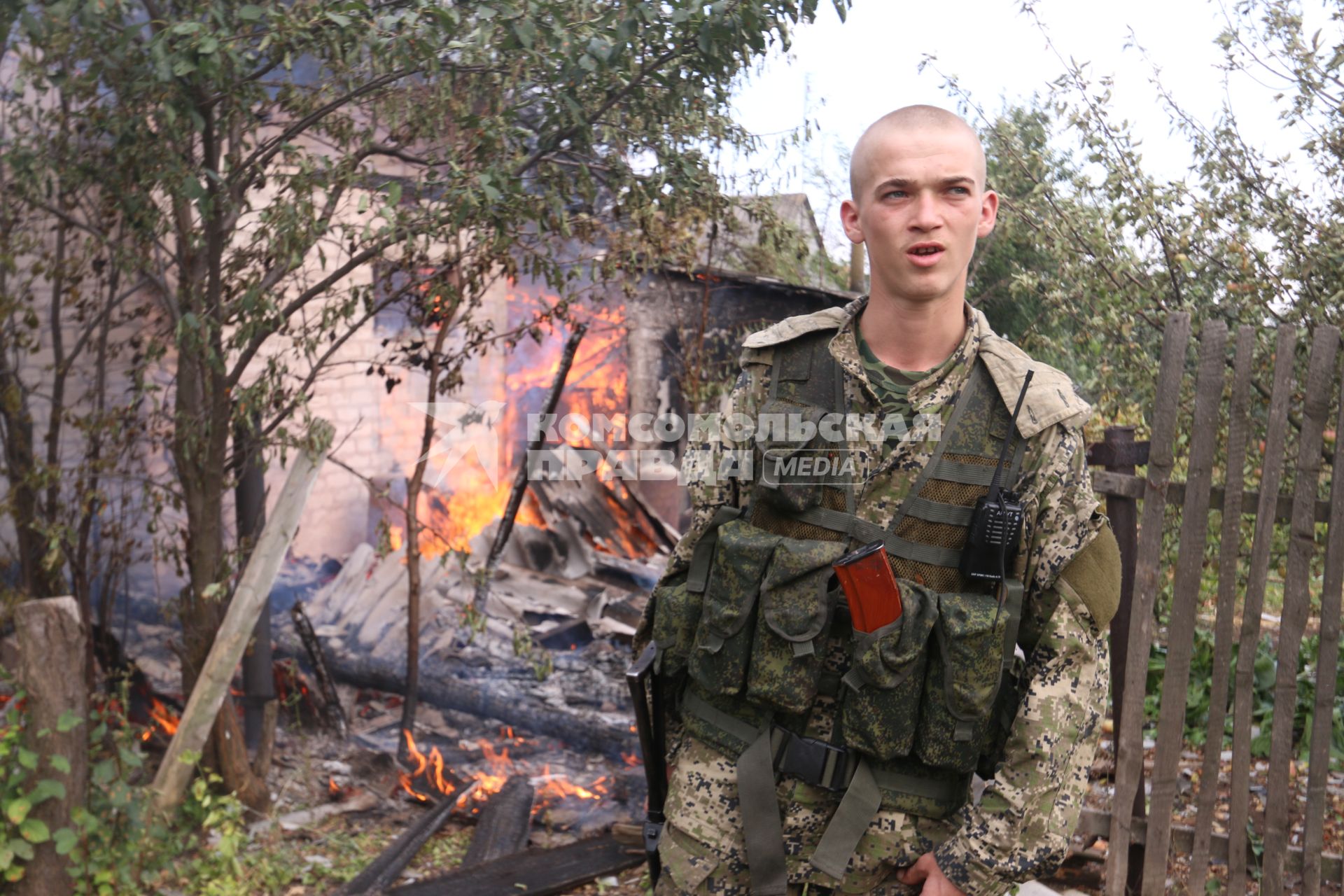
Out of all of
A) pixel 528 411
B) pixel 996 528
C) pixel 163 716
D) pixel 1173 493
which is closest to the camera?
pixel 996 528

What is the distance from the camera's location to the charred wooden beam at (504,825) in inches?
160

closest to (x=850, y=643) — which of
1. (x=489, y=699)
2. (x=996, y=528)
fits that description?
(x=996, y=528)

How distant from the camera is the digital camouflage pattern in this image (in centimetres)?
165

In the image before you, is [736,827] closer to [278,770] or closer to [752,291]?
[278,770]

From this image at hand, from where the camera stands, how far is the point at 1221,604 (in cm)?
311

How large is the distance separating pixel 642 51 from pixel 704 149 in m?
0.78

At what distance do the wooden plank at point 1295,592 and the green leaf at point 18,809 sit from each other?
3665 millimetres

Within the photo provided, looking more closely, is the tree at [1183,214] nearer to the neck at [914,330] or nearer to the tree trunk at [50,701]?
the neck at [914,330]

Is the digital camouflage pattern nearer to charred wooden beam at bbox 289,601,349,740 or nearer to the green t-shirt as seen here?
the green t-shirt

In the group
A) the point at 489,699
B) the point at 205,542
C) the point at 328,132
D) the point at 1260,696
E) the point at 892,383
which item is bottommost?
the point at 489,699

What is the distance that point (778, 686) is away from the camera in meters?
1.77

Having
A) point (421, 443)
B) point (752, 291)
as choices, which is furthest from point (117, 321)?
point (752, 291)

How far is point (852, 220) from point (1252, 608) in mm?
2097

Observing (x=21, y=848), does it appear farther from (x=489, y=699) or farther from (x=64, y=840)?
(x=489, y=699)
